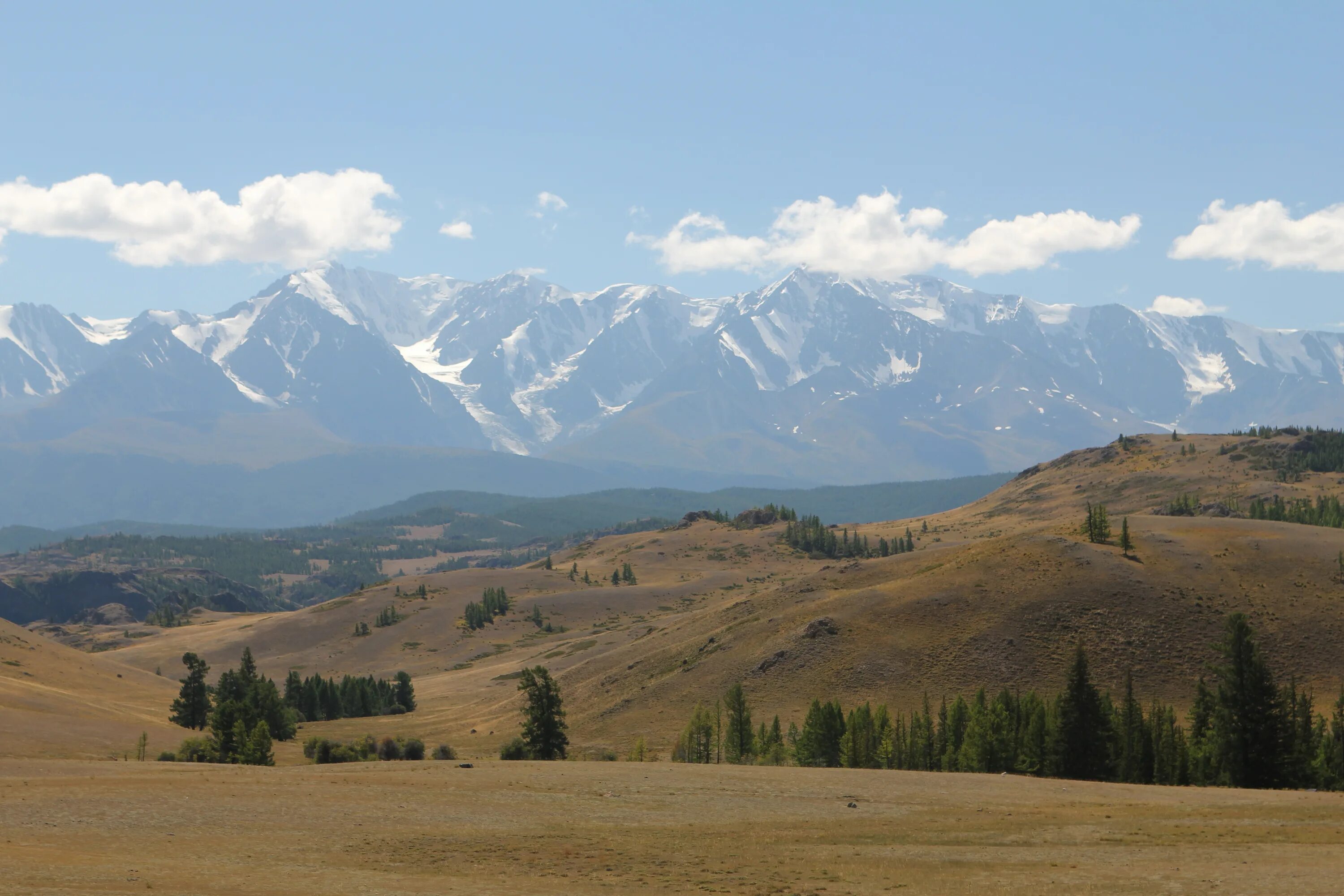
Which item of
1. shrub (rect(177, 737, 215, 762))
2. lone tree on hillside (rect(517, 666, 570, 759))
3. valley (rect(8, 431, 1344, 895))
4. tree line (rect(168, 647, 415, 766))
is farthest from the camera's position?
lone tree on hillside (rect(517, 666, 570, 759))

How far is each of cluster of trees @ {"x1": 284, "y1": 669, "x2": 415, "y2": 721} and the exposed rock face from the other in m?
69.4

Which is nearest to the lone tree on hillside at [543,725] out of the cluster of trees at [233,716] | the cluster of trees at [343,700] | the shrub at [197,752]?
the cluster of trees at [233,716]

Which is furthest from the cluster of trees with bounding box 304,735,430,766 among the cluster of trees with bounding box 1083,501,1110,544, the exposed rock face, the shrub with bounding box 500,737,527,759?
the cluster of trees with bounding box 1083,501,1110,544

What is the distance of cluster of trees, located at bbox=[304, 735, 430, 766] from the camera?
110 m

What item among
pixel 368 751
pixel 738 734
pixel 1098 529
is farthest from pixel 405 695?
pixel 1098 529

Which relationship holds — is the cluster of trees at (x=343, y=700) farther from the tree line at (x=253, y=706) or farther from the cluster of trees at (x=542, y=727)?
the cluster of trees at (x=542, y=727)

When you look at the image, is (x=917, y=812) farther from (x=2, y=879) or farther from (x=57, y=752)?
(x=57, y=752)

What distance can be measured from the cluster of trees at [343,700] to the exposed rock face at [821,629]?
228ft

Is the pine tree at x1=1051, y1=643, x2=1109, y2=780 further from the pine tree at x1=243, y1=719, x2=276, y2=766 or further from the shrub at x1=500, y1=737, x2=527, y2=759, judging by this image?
the pine tree at x1=243, y1=719, x2=276, y2=766

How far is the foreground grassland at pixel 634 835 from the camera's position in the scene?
42.6 meters

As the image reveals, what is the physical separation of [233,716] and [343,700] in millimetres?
73239

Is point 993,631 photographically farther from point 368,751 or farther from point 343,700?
point 343,700

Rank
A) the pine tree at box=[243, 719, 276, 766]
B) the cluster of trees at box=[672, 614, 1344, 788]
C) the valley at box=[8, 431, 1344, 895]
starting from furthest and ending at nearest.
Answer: the pine tree at box=[243, 719, 276, 766] → the cluster of trees at box=[672, 614, 1344, 788] → the valley at box=[8, 431, 1344, 895]

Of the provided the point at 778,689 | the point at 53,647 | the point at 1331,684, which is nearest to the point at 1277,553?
the point at 1331,684
